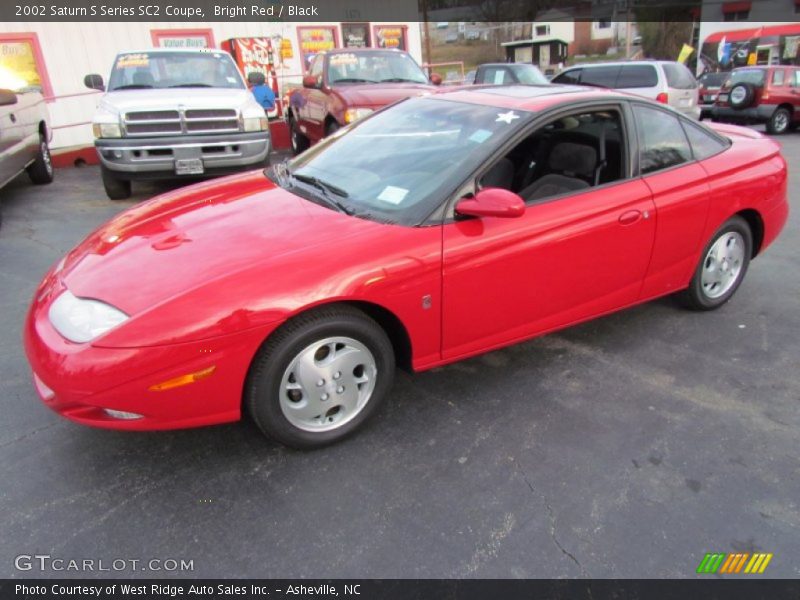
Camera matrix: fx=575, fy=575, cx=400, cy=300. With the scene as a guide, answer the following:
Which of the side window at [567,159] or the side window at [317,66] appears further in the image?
the side window at [317,66]

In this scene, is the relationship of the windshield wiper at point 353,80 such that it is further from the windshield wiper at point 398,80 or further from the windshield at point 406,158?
the windshield at point 406,158

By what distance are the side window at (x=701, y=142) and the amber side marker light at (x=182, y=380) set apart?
3.15m

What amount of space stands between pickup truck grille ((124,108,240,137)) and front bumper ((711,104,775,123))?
12.8 m

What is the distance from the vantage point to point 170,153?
21.5 feet

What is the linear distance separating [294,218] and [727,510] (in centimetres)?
224

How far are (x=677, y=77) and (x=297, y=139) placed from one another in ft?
25.7

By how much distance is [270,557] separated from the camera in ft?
6.87

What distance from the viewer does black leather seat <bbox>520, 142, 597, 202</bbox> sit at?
133 inches

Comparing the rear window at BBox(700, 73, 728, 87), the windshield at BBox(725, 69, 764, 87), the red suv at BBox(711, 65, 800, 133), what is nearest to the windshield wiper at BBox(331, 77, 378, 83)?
the red suv at BBox(711, 65, 800, 133)

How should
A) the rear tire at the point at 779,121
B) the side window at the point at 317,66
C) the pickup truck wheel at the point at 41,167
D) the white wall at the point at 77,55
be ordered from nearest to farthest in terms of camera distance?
1. the pickup truck wheel at the point at 41,167
2. the side window at the point at 317,66
3. the white wall at the point at 77,55
4. the rear tire at the point at 779,121

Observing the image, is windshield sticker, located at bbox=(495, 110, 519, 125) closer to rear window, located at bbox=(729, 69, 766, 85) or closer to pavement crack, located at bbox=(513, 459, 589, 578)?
pavement crack, located at bbox=(513, 459, 589, 578)

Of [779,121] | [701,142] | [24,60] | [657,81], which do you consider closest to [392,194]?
[701,142]

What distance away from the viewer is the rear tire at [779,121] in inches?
544

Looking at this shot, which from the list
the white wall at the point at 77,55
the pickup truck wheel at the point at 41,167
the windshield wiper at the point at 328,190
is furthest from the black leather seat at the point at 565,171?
the white wall at the point at 77,55
